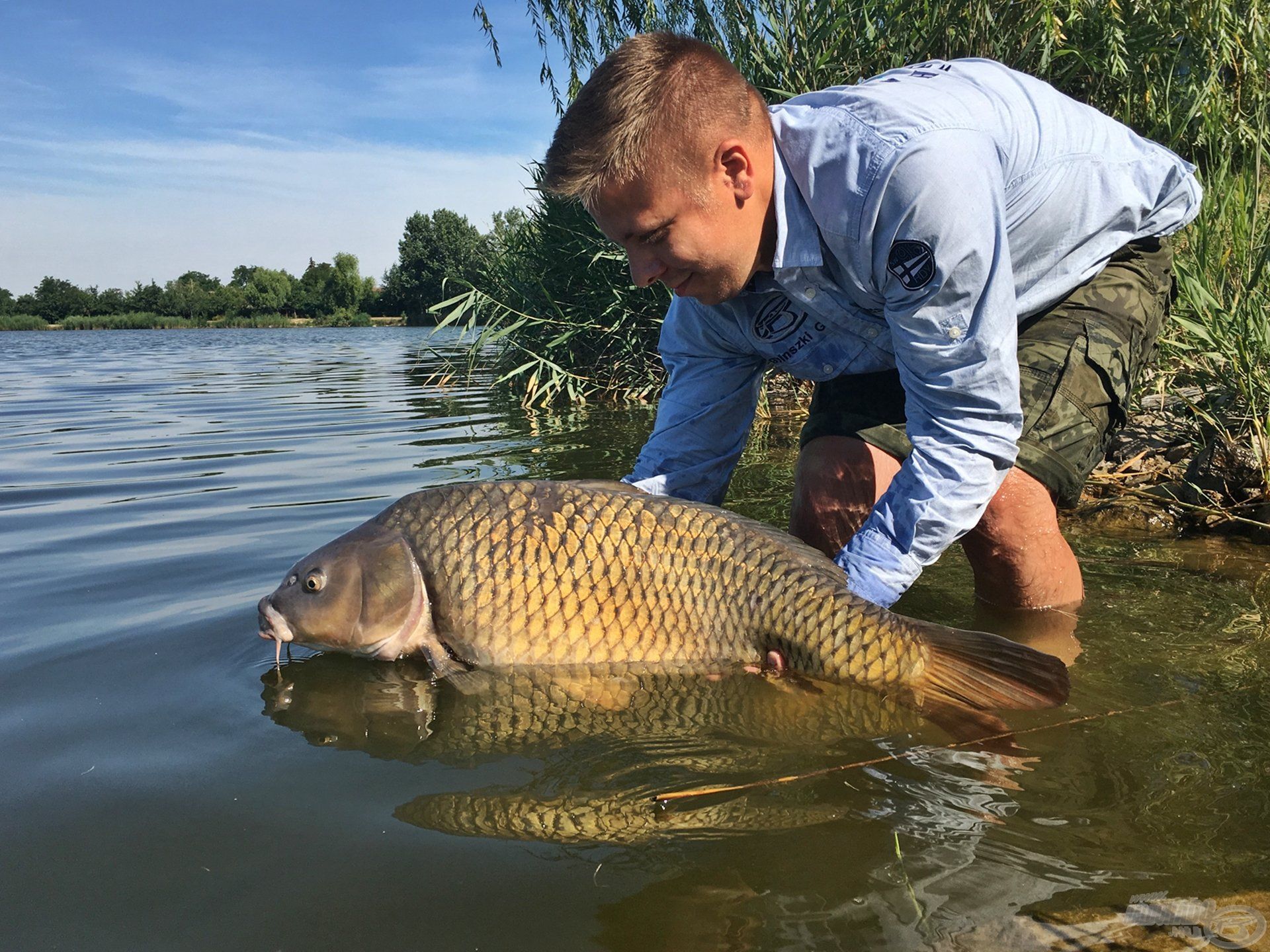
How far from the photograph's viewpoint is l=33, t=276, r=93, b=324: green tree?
77125 millimetres

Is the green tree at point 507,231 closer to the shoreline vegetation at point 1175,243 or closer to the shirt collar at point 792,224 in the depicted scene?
the shoreline vegetation at point 1175,243

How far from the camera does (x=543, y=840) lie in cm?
171

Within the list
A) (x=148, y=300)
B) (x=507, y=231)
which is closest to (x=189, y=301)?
(x=148, y=300)

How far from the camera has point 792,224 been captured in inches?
95.6

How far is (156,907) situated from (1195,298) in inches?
160

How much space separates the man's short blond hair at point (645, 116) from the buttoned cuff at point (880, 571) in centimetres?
101

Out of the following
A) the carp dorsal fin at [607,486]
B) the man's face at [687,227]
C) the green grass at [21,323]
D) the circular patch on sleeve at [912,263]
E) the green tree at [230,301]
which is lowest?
the carp dorsal fin at [607,486]

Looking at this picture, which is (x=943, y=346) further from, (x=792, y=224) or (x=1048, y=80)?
(x=1048, y=80)

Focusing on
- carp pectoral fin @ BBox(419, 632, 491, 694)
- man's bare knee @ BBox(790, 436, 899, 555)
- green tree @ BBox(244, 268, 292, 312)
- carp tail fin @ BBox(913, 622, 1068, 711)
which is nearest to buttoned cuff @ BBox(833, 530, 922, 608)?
carp tail fin @ BBox(913, 622, 1068, 711)

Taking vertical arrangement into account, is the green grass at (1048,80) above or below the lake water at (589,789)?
above

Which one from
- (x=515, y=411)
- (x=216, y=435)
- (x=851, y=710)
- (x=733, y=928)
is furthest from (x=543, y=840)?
(x=515, y=411)

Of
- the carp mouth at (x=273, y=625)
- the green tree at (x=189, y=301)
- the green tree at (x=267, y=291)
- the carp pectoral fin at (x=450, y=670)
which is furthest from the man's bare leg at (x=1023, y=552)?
the green tree at (x=267, y=291)

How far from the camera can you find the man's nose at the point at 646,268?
2.42m

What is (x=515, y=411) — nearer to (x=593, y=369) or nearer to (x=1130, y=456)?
(x=593, y=369)
